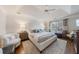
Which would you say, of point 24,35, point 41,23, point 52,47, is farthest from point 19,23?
point 52,47

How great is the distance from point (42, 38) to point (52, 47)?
0.71ft

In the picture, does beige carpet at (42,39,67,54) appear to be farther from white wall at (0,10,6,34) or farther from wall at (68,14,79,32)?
white wall at (0,10,6,34)

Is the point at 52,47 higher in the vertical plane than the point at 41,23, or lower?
lower

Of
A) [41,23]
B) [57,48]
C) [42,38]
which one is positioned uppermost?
[41,23]

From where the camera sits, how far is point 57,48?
1.98 metres

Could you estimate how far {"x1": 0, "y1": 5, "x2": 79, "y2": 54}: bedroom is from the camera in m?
1.96

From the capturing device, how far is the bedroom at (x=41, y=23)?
6.44ft

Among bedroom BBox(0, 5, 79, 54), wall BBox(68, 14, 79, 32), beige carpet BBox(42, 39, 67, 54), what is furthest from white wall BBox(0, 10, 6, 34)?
wall BBox(68, 14, 79, 32)

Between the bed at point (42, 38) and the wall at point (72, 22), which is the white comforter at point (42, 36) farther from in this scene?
the wall at point (72, 22)

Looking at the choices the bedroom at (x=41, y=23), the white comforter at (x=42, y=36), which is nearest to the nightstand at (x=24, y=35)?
the bedroom at (x=41, y=23)

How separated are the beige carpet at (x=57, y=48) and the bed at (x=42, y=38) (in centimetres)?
6

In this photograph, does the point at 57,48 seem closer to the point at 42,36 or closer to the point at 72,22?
the point at 42,36

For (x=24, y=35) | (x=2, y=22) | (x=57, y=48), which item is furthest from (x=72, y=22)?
(x=2, y=22)
